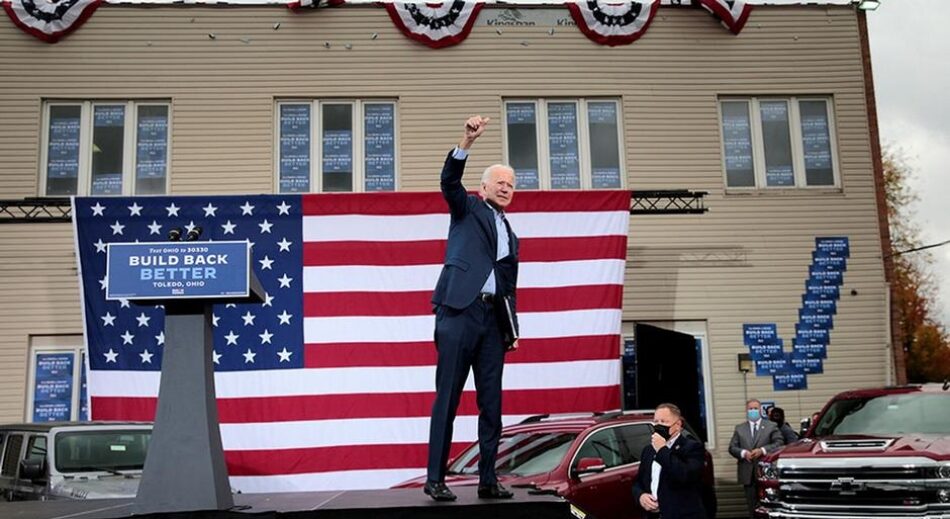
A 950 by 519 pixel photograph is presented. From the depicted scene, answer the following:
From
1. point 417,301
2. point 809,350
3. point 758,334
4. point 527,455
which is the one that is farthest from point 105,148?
point 809,350

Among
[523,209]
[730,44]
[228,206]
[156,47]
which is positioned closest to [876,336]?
[730,44]

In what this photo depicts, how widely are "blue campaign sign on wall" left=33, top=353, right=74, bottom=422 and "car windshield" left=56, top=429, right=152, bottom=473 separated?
18.1 feet

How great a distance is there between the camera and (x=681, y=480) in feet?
24.2

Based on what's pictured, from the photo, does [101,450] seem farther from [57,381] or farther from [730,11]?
[730,11]

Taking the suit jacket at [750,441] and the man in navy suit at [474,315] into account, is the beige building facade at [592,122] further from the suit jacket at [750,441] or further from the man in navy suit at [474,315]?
the man in navy suit at [474,315]

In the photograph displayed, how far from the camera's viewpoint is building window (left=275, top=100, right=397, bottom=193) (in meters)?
15.3

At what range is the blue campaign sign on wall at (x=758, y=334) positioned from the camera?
15297mm

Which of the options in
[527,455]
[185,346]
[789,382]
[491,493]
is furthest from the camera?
[789,382]

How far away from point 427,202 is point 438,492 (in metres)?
7.48

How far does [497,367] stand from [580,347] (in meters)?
6.70

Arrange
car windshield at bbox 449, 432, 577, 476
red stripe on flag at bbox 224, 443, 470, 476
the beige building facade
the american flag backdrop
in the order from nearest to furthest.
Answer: car windshield at bbox 449, 432, 577, 476
red stripe on flag at bbox 224, 443, 470, 476
the american flag backdrop
the beige building facade

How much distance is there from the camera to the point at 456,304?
562cm

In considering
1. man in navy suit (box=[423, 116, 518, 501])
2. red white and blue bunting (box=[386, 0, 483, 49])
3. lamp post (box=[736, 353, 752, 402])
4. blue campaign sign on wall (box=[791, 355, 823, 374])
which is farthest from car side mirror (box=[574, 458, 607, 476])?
red white and blue bunting (box=[386, 0, 483, 49])

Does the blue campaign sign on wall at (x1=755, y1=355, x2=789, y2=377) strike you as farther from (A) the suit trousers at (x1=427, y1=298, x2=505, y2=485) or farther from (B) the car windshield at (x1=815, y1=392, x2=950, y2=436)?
(A) the suit trousers at (x1=427, y1=298, x2=505, y2=485)
